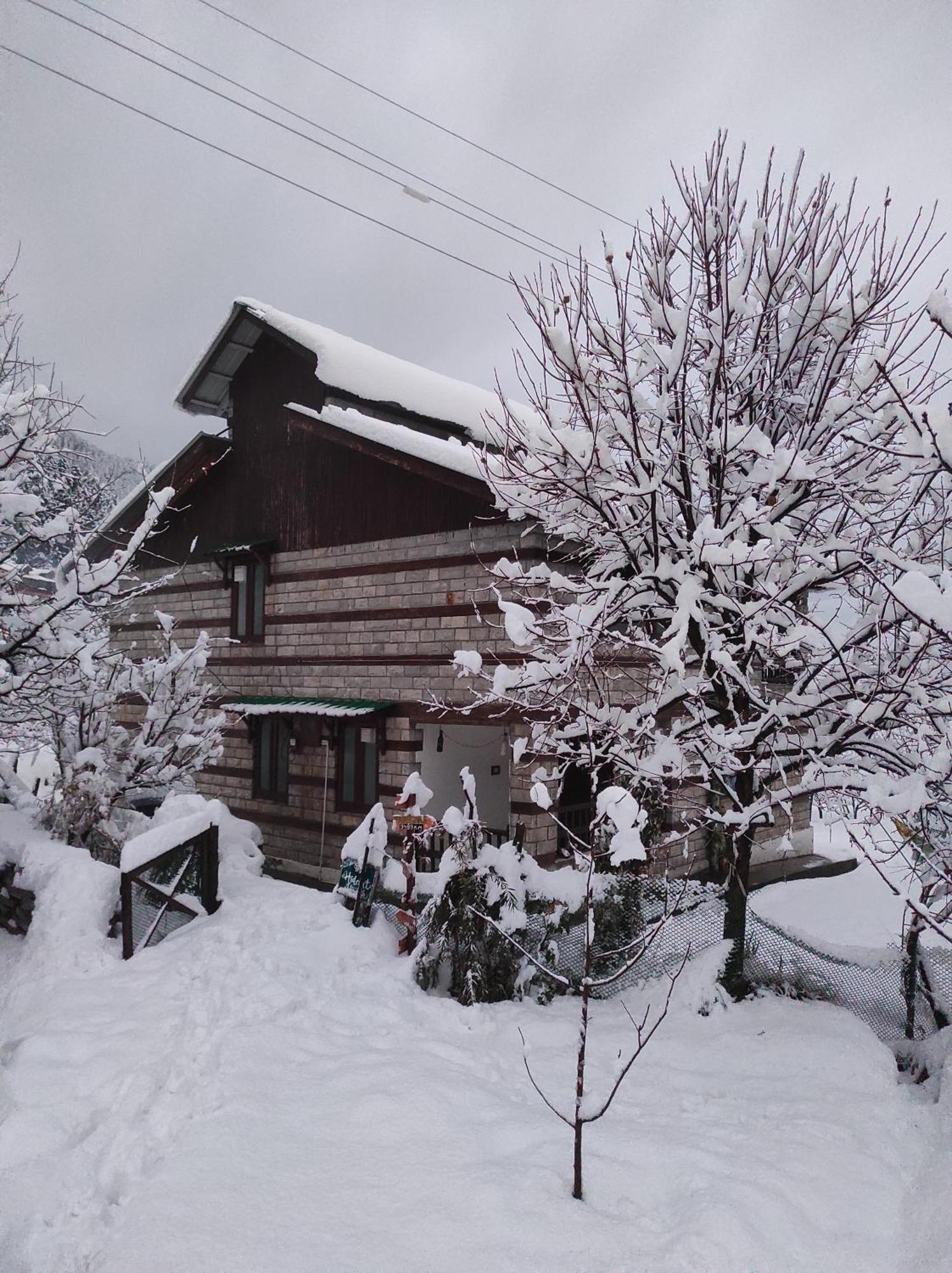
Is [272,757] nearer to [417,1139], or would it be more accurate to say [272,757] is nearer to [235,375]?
[235,375]

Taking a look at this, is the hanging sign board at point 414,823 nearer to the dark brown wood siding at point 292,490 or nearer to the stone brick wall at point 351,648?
the stone brick wall at point 351,648

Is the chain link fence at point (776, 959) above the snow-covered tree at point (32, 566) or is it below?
below

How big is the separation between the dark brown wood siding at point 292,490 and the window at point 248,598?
58 cm

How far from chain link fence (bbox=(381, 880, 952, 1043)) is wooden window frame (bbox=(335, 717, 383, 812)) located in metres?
4.80

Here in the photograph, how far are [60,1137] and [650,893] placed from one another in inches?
193

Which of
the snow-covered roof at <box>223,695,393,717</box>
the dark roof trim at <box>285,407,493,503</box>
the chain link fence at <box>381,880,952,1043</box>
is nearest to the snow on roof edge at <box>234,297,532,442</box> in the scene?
the dark roof trim at <box>285,407,493,503</box>

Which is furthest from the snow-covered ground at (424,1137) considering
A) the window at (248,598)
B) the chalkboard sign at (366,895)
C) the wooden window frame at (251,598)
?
the window at (248,598)

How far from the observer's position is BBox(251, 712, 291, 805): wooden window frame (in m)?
13.3

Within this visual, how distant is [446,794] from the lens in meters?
14.3

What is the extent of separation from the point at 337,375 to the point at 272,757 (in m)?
7.18

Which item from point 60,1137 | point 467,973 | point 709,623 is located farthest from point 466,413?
point 60,1137

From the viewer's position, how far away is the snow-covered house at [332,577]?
10.7 metres

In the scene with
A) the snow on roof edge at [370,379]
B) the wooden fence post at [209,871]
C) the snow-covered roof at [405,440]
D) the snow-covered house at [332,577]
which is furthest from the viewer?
the snow on roof edge at [370,379]

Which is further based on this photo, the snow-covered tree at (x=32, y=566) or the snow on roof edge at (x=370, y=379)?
the snow on roof edge at (x=370, y=379)
